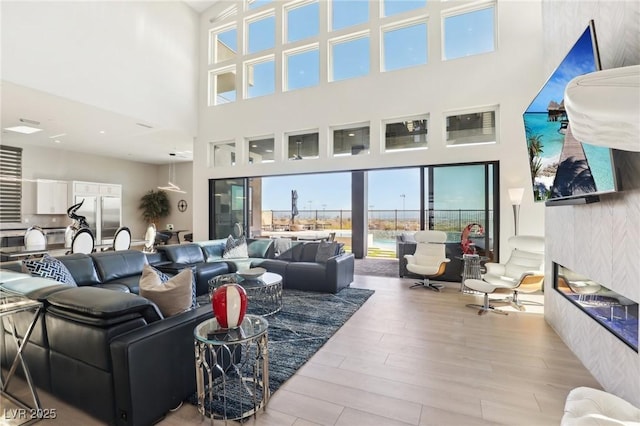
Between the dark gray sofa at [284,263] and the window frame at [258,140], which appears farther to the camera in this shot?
the window frame at [258,140]

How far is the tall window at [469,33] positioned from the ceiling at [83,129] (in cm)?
619

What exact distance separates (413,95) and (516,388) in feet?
16.9

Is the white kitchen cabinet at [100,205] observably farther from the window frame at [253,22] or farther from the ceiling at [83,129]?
the window frame at [253,22]

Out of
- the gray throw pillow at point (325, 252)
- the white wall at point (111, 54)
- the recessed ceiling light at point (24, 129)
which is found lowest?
the gray throw pillow at point (325, 252)

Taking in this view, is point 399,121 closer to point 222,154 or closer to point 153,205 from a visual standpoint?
point 222,154

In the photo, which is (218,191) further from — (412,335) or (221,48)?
(412,335)

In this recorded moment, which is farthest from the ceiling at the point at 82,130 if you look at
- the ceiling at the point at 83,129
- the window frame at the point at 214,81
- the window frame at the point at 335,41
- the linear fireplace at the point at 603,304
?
the linear fireplace at the point at 603,304

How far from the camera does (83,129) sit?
680 cm

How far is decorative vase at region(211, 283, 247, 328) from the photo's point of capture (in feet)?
6.29

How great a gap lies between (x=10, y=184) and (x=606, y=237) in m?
11.7

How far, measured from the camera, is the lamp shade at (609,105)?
106 centimetres

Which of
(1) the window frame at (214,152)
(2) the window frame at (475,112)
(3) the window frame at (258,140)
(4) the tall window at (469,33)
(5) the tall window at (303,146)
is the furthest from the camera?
(1) the window frame at (214,152)

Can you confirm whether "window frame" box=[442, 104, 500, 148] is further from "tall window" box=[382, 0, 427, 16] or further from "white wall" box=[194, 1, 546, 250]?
"tall window" box=[382, 0, 427, 16]

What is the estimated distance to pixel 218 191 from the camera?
26.2 ft
